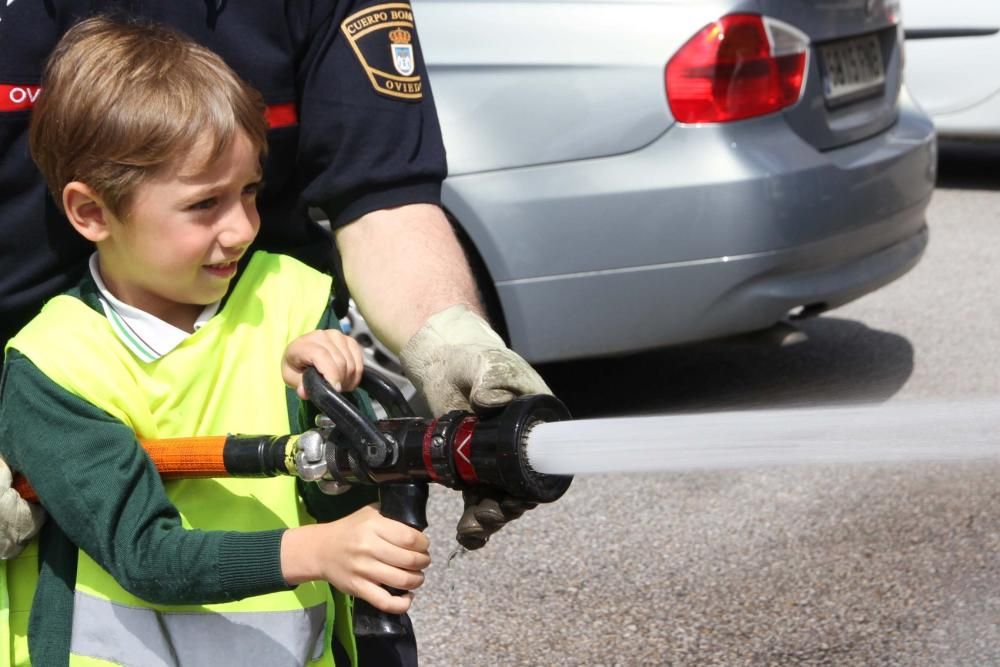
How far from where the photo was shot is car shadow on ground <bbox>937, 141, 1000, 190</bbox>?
8.80 meters

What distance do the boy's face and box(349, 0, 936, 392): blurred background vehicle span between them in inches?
101

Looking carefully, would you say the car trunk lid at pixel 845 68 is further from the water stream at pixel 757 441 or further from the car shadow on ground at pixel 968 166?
the car shadow on ground at pixel 968 166

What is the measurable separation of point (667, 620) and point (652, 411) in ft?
5.24

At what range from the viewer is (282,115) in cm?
204

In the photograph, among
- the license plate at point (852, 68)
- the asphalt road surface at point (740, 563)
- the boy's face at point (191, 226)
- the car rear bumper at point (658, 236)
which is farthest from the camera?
the license plate at point (852, 68)

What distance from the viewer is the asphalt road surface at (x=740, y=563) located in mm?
3416

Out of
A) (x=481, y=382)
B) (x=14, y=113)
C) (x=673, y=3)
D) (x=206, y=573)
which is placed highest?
(x=14, y=113)

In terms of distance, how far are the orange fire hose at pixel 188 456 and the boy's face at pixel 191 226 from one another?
20 cm

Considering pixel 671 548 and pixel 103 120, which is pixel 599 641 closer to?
pixel 671 548

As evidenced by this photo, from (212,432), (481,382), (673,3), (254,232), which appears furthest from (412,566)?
(673,3)

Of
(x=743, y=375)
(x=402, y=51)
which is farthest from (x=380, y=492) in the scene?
(x=743, y=375)

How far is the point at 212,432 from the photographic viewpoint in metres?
1.83

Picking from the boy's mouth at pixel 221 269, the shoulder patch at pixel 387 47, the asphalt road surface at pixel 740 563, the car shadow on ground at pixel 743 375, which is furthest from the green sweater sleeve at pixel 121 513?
the car shadow on ground at pixel 743 375

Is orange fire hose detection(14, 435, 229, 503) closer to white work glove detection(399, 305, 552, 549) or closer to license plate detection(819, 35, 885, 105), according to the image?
white work glove detection(399, 305, 552, 549)
